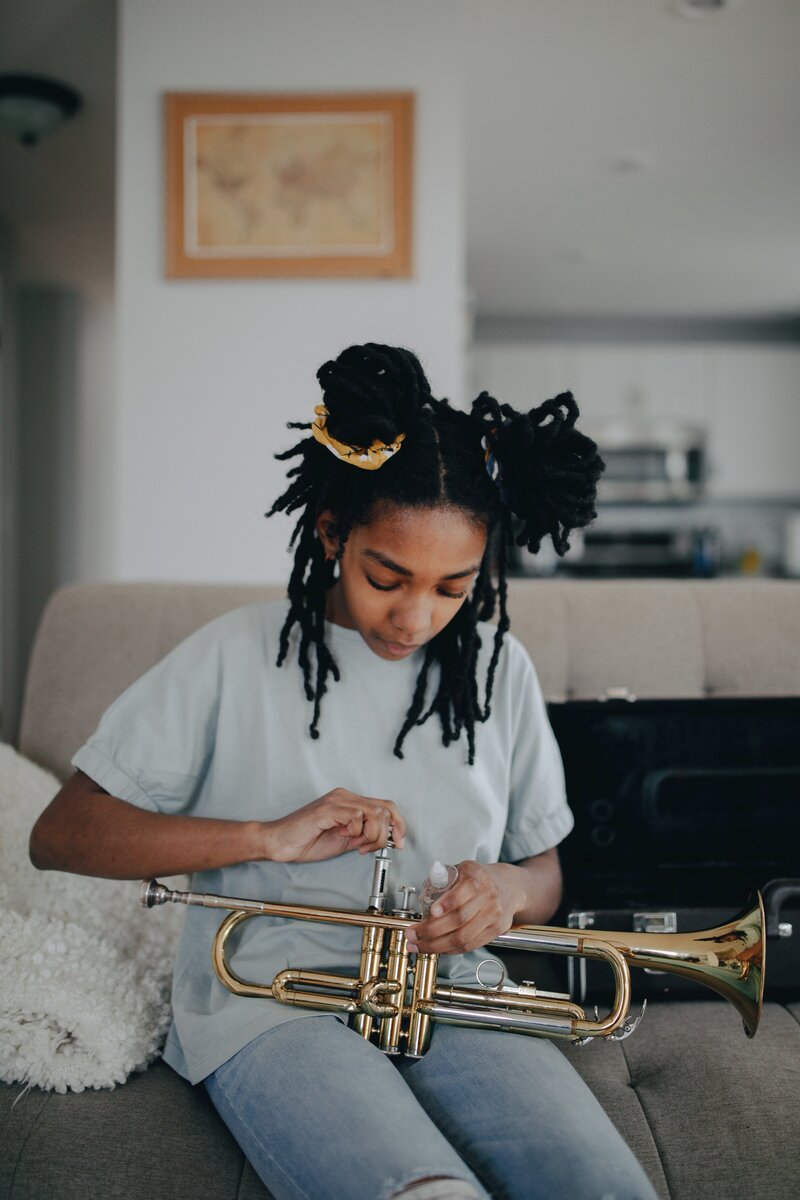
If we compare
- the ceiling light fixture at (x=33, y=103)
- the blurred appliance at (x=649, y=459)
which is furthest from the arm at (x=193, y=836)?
the blurred appliance at (x=649, y=459)

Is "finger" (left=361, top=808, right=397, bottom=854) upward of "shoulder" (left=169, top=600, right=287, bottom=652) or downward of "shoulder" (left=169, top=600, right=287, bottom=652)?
downward

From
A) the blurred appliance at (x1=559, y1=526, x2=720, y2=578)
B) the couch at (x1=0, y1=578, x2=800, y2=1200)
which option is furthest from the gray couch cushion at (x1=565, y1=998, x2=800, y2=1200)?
the blurred appliance at (x1=559, y1=526, x2=720, y2=578)

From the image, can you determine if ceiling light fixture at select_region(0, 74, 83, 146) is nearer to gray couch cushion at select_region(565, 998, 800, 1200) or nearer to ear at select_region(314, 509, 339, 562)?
ear at select_region(314, 509, 339, 562)

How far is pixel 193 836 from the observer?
1087 mm

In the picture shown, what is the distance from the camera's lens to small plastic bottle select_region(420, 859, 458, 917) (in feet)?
3.44

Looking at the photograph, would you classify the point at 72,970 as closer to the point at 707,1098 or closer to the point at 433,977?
the point at 433,977

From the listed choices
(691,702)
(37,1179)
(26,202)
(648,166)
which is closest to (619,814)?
(691,702)

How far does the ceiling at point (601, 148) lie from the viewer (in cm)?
299

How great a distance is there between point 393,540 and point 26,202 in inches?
178

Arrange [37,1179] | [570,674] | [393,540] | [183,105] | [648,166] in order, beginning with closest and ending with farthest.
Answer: [37,1179]
[393,540]
[570,674]
[183,105]
[648,166]

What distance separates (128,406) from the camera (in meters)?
2.54

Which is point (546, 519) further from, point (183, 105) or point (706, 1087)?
point (183, 105)

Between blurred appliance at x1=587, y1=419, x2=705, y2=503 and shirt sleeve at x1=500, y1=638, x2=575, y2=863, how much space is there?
16.1 ft

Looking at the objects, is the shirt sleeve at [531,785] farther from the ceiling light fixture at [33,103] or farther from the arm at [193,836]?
the ceiling light fixture at [33,103]
